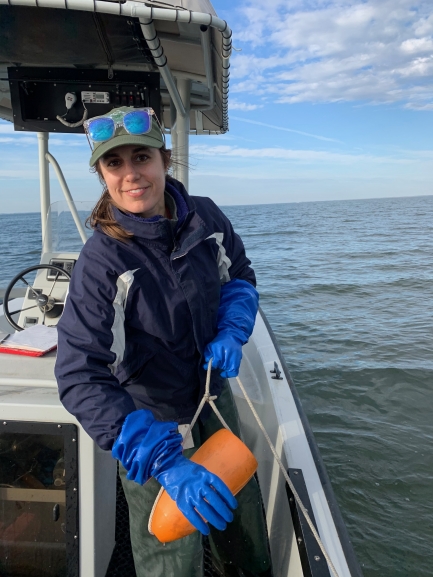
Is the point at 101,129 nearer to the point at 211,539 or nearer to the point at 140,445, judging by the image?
the point at 140,445

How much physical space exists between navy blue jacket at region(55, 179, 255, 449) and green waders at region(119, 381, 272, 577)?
0.73ft

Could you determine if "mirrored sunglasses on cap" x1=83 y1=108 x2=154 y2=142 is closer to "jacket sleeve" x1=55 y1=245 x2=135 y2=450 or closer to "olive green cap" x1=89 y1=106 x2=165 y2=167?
"olive green cap" x1=89 y1=106 x2=165 y2=167

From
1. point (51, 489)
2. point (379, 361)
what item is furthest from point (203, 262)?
point (379, 361)

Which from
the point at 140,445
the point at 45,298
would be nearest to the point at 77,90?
the point at 45,298

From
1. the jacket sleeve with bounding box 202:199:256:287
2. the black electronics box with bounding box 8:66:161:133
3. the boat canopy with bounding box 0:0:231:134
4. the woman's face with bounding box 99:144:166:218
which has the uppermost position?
the boat canopy with bounding box 0:0:231:134

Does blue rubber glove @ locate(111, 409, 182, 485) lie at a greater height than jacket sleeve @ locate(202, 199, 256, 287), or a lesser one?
lesser

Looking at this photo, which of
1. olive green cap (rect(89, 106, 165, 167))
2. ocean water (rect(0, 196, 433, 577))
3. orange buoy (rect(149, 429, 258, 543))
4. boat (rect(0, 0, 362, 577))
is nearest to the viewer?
orange buoy (rect(149, 429, 258, 543))

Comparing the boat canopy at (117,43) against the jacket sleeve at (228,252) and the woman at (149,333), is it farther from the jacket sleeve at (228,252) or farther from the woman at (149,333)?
the jacket sleeve at (228,252)

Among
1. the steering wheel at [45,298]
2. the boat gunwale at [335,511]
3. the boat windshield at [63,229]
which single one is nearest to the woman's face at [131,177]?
the boat gunwale at [335,511]

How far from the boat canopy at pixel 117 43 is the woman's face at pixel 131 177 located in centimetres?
87

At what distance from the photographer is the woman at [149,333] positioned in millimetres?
1443

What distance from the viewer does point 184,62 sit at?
137 inches

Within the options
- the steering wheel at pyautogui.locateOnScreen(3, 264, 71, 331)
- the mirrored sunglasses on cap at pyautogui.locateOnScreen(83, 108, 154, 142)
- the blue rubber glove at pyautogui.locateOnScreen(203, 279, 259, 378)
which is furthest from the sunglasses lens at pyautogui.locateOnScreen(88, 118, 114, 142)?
the steering wheel at pyautogui.locateOnScreen(3, 264, 71, 331)

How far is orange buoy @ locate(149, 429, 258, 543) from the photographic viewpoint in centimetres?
151
